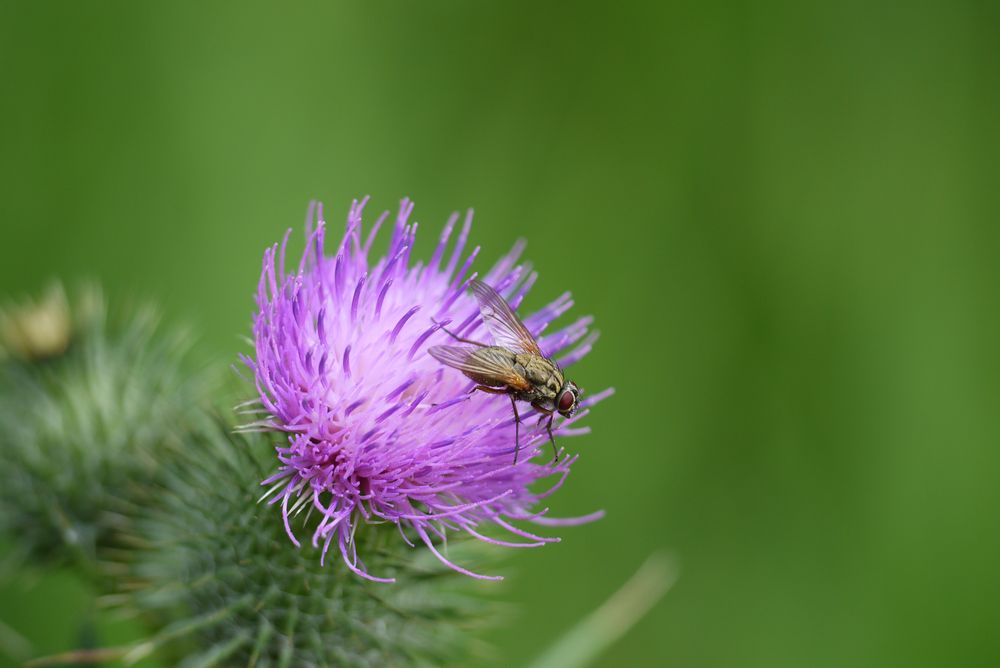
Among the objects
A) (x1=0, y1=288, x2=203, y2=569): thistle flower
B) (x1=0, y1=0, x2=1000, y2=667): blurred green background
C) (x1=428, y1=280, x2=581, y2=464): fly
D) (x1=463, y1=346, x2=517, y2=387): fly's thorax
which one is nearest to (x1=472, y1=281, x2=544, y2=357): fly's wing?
(x1=428, y1=280, x2=581, y2=464): fly

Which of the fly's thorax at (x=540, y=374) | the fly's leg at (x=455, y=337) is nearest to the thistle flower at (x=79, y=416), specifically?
the fly's leg at (x=455, y=337)

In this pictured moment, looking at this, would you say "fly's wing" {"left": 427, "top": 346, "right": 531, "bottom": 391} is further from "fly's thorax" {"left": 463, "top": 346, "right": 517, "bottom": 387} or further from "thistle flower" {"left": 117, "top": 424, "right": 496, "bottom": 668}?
"thistle flower" {"left": 117, "top": 424, "right": 496, "bottom": 668}

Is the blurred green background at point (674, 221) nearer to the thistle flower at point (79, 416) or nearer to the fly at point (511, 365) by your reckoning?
the thistle flower at point (79, 416)

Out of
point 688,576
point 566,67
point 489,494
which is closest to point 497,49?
point 566,67

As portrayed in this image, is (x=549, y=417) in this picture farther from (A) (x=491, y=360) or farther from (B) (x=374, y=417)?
(B) (x=374, y=417)

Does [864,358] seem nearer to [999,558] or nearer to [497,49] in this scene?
[999,558]

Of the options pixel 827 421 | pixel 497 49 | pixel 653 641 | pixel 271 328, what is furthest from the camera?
pixel 497 49

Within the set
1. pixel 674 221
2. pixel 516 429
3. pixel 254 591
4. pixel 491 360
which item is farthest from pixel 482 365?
pixel 674 221
